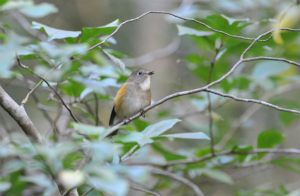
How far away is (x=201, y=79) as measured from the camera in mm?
3764

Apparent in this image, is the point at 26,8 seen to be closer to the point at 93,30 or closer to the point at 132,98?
the point at 93,30

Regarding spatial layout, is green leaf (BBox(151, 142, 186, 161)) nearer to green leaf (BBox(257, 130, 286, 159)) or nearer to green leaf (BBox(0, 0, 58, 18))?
green leaf (BBox(257, 130, 286, 159))

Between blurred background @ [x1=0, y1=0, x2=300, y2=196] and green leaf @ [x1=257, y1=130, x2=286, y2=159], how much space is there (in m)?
0.37

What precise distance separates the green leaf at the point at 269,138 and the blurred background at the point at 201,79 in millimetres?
366

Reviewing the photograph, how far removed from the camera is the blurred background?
3.83 metres

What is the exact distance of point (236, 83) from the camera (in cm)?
364

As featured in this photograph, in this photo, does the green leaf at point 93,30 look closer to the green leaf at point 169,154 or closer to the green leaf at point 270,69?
the green leaf at point 169,154

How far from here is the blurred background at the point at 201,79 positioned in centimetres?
383

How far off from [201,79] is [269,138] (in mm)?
1123

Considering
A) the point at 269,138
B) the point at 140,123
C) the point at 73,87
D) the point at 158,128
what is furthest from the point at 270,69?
the point at 158,128

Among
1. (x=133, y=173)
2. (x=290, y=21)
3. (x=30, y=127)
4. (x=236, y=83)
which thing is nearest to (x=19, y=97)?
(x=236, y=83)

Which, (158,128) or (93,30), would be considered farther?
(93,30)

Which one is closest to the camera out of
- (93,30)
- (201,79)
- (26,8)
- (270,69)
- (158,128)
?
(158,128)

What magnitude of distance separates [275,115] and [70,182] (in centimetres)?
522
